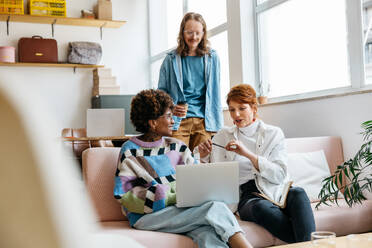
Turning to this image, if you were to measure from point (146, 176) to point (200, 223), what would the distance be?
1.24ft

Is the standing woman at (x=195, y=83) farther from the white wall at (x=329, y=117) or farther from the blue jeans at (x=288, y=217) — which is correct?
the blue jeans at (x=288, y=217)

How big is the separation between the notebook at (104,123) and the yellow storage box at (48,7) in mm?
2947

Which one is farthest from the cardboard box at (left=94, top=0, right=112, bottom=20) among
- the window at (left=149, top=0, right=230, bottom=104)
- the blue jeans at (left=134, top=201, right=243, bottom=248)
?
the blue jeans at (left=134, top=201, right=243, bottom=248)

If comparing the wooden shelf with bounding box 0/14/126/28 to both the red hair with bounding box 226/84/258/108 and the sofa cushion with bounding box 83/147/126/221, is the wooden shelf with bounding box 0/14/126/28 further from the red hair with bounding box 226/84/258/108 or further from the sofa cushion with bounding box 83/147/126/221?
the sofa cushion with bounding box 83/147/126/221

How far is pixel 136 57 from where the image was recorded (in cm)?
678

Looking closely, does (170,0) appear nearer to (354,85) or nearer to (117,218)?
(354,85)

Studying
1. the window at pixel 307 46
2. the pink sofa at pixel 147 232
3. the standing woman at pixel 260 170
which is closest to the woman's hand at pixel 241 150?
the standing woman at pixel 260 170

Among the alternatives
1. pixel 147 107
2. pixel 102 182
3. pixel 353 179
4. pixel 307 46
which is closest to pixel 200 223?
pixel 102 182

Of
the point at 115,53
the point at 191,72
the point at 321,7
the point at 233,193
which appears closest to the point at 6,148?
the point at 233,193

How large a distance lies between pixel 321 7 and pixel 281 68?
2.26ft

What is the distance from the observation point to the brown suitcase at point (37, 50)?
19.5 feet

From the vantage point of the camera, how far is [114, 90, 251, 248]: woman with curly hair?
192cm

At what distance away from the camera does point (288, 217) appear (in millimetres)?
2195

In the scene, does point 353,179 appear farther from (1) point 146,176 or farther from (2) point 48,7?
(2) point 48,7
